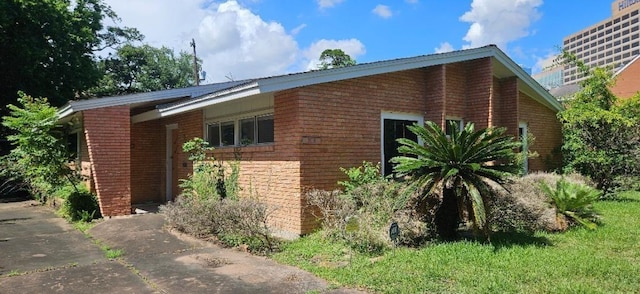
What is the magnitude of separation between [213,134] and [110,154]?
243 cm

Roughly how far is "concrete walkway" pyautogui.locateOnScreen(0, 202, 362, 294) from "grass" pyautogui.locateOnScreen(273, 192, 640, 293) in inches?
20.0

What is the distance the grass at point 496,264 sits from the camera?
4.72 metres

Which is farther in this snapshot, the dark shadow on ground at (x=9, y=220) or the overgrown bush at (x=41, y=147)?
the overgrown bush at (x=41, y=147)

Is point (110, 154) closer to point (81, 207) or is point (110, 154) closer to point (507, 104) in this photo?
point (81, 207)

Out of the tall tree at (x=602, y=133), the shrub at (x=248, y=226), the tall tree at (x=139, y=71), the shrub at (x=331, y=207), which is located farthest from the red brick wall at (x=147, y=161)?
the tall tree at (x=139, y=71)

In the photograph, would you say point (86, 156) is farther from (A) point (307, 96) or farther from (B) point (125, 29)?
(B) point (125, 29)

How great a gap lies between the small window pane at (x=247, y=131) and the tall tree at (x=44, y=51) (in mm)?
13285

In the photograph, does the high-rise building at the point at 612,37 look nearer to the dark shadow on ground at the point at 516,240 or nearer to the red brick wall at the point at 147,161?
Answer: the red brick wall at the point at 147,161

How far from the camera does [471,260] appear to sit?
223 inches

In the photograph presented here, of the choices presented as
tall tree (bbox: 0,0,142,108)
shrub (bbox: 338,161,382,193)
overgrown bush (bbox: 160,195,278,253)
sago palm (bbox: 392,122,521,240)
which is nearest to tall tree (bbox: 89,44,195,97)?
tall tree (bbox: 0,0,142,108)

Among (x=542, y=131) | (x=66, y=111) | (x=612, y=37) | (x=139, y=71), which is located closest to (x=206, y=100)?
(x=66, y=111)

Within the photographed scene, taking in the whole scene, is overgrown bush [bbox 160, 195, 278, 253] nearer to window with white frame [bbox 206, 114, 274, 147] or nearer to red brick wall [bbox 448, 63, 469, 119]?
window with white frame [bbox 206, 114, 274, 147]

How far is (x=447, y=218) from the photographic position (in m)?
6.93

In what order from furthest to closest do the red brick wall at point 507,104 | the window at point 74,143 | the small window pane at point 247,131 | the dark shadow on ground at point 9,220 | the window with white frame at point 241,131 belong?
the window at point 74,143, the red brick wall at point 507,104, the dark shadow on ground at point 9,220, the small window pane at point 247,131, the window with white frame at point 241,131
